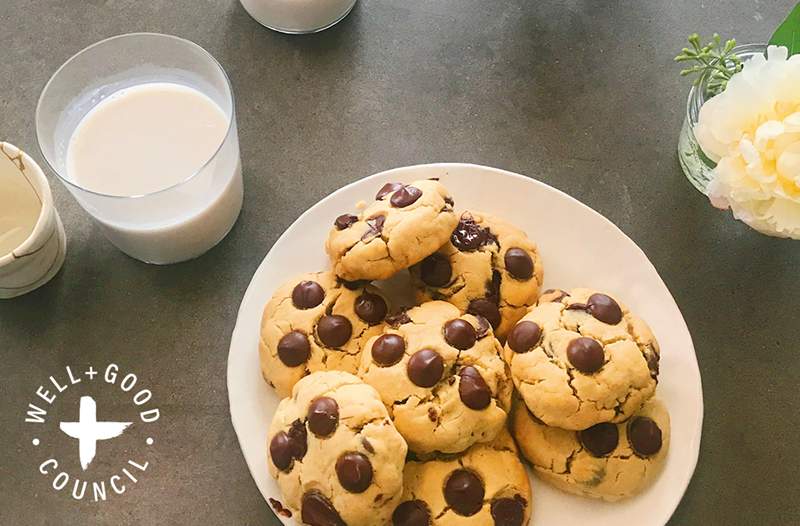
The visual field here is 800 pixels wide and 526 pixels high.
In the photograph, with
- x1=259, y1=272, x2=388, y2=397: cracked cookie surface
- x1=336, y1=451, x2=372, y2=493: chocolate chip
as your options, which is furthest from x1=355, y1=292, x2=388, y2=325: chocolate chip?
x1=336, y1=451, x2=372, y2=493: chocolate chip

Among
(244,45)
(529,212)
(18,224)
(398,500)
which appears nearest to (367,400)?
(398,500)

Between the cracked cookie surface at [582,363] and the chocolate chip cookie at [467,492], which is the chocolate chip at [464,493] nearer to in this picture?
the chocolate chip cookie at [467,492]

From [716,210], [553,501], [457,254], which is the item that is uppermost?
[457,254]

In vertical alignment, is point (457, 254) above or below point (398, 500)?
above

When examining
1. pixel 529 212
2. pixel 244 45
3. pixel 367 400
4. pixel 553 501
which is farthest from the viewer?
pixel 244 45

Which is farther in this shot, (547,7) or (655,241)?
(547,7)

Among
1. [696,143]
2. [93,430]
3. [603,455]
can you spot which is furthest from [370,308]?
[696,143]

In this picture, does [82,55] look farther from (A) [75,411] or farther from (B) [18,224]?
(A) [75,411]
